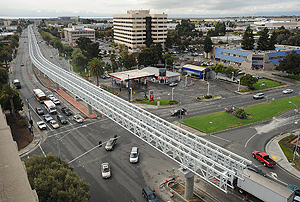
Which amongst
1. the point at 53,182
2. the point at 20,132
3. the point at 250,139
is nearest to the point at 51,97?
the point at 20,132

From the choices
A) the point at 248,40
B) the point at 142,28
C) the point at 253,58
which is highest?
the point at 142,28

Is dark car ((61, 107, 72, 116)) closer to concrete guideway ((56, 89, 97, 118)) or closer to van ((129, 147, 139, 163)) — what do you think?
concrete guideway ((56, 89, 97, 118))

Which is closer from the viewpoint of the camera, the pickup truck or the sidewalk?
the sidewalk

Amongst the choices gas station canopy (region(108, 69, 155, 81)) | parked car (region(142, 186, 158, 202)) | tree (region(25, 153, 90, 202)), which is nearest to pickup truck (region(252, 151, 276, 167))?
parked car (region(142, 186, 158, 202))

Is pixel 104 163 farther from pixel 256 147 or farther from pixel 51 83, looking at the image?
pixel 51 83

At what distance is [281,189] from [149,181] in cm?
1647

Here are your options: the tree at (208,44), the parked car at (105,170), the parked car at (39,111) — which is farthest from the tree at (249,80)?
the parked car at (39,111)

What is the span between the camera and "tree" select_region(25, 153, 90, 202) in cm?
2311

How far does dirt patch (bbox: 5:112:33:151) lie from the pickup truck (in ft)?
134

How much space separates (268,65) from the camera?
101500 mm

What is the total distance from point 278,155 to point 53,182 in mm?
35590

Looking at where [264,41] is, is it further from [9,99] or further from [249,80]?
[9,99]

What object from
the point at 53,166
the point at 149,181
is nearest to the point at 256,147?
the point at 149,181

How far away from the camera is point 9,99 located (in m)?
50.7
